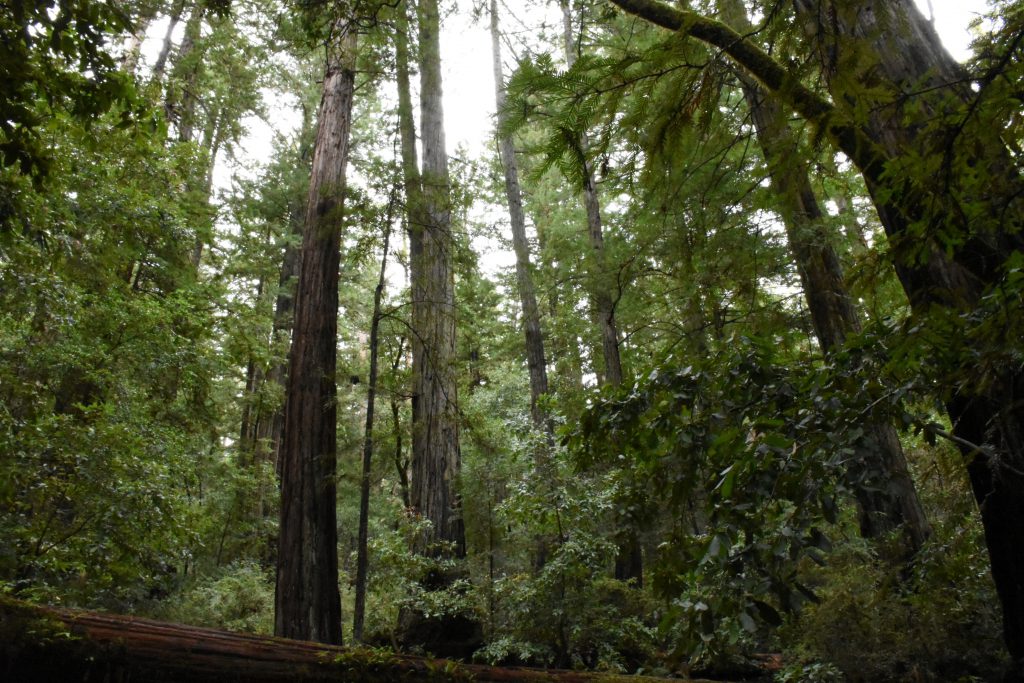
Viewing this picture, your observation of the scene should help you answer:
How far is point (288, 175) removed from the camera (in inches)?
625

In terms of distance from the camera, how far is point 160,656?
9.25 ft

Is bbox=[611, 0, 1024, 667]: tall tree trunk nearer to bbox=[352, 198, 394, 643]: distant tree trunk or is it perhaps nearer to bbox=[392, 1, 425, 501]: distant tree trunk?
bbox=[392, 1, 425, 501]: distant tree trunk

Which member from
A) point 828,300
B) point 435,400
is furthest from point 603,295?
point 828,300

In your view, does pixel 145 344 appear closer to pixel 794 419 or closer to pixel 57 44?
pixel 57 44

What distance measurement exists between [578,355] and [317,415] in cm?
993

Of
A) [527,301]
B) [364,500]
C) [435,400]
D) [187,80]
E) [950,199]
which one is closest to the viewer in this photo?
[950,199]

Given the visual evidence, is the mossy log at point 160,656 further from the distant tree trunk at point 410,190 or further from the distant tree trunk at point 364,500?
the distant tree trunk at point 410,190

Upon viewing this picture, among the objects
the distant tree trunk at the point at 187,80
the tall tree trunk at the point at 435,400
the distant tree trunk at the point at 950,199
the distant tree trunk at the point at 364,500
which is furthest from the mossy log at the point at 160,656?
the distant tree trunk at the point at 187,80

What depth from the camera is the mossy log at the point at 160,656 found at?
107 inches

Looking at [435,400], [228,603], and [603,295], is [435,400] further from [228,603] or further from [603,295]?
[228,603]

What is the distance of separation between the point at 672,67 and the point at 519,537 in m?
6.31

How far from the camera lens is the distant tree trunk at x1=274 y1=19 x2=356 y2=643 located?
5293mm

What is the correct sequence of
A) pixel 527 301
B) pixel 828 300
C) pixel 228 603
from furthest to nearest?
pixel 527 301
pixel 228 603
pixel 828 300

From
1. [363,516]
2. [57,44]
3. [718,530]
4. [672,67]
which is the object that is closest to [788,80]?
[672,67]
